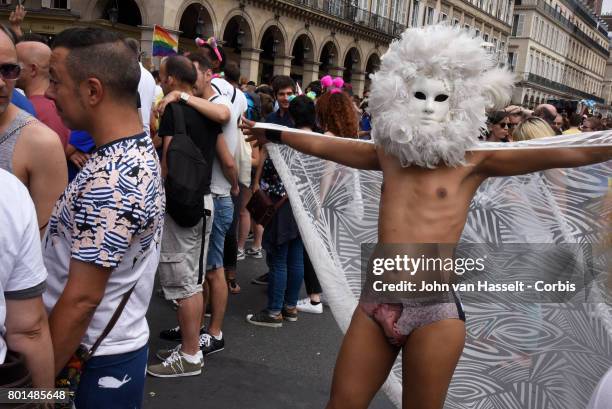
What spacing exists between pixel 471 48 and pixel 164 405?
2551 millimetres

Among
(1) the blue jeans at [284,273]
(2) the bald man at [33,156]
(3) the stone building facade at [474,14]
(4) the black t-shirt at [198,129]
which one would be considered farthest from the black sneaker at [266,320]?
(3) the stone building facade at [474,14]

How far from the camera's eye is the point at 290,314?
192 inches

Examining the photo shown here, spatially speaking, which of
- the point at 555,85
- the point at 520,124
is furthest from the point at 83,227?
the point at 555,85

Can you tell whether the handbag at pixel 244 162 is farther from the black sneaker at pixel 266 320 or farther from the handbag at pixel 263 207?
the black sneaker at pixel 266 320

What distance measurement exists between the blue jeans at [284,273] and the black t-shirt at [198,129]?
105 cm

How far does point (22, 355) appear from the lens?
1467mm

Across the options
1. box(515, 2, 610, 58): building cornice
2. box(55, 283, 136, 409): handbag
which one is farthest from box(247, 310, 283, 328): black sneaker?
box(515, 2, 610, 58): building cornice

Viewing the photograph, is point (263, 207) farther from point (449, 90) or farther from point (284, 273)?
point (449, 90)

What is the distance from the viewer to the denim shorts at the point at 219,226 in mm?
4094

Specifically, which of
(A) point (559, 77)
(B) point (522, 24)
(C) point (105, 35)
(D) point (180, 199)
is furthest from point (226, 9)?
(A) point (559, 77)

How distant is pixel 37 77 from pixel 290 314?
266 centimetres

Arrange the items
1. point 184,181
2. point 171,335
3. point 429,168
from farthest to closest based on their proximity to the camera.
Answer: point 171,335, point 184,181, point 429,168

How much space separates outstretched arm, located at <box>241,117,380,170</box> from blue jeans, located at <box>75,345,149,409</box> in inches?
51.7

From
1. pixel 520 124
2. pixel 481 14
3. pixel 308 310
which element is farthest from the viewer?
pixel 481 14
